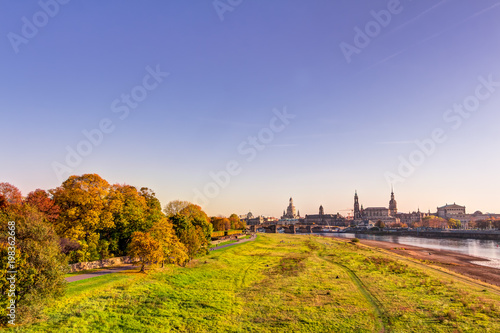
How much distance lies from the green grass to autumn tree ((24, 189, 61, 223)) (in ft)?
36.8

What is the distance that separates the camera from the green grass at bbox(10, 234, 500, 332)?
24188 mm

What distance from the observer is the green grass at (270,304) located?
24188mm

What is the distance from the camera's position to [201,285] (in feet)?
123

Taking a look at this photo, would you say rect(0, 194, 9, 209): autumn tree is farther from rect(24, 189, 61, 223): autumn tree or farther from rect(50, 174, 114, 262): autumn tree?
rect(50, 174, 114, 262): autumn tree

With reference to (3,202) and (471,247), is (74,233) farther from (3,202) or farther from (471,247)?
(471,247)

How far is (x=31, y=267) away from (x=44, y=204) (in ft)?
68.7

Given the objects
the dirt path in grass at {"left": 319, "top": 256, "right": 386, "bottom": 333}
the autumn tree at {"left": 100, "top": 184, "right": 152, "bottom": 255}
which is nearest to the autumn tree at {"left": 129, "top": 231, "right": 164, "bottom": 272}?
the autumn tree at {"left": 100, "top": 184, "right": 152, "bottom": 255}

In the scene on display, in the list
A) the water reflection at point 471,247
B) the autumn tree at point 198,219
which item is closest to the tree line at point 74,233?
the autumn tree at point 198,219

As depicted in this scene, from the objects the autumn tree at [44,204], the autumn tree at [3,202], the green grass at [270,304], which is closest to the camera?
the green grass at [270,304]

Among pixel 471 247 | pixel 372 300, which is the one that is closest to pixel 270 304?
pixel 372 300

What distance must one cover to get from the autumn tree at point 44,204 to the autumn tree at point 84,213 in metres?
1.25

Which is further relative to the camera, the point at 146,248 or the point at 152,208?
the point at 152,208

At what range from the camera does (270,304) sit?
3014 cm

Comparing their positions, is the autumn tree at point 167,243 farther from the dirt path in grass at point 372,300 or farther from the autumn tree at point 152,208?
the dirt path in grass at point 372,300
